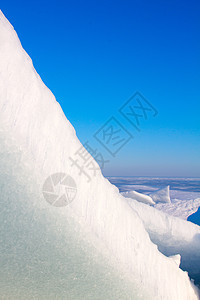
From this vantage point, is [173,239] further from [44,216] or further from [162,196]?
[162,196]

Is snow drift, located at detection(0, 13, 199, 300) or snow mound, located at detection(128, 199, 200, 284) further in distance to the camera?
snow mound, located at detection(128, 199, 200, 284)

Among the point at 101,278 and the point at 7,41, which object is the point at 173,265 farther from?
the point at 7,41

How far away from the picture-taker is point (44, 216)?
5.05 ft

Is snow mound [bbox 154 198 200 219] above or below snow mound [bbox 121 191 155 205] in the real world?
below

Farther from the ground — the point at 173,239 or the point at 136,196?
the point at 136,196

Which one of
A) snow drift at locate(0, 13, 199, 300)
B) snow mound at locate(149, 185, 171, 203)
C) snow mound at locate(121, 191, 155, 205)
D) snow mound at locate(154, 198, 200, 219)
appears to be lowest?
snow mound at locate(154, 198, 200, 219)

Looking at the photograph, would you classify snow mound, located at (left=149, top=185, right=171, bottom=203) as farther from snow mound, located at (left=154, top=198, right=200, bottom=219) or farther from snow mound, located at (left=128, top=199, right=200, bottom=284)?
snow mound, located at (left=128, top=199, right=200, bottom=284)

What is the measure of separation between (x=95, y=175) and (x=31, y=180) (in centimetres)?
47

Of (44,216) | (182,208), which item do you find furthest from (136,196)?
(44,216)

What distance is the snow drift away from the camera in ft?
4.91

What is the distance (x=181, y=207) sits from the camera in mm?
7359

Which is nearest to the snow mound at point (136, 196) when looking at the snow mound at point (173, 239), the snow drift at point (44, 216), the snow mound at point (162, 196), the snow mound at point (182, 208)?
the snow mound at point (182, 208)

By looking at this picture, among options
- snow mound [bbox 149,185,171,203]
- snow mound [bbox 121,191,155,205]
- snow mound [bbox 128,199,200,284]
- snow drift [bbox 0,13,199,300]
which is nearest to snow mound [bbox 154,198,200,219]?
snow mound [bbox 121,191,155,205]

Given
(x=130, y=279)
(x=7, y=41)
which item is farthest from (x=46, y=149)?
(x=130, y=279)
